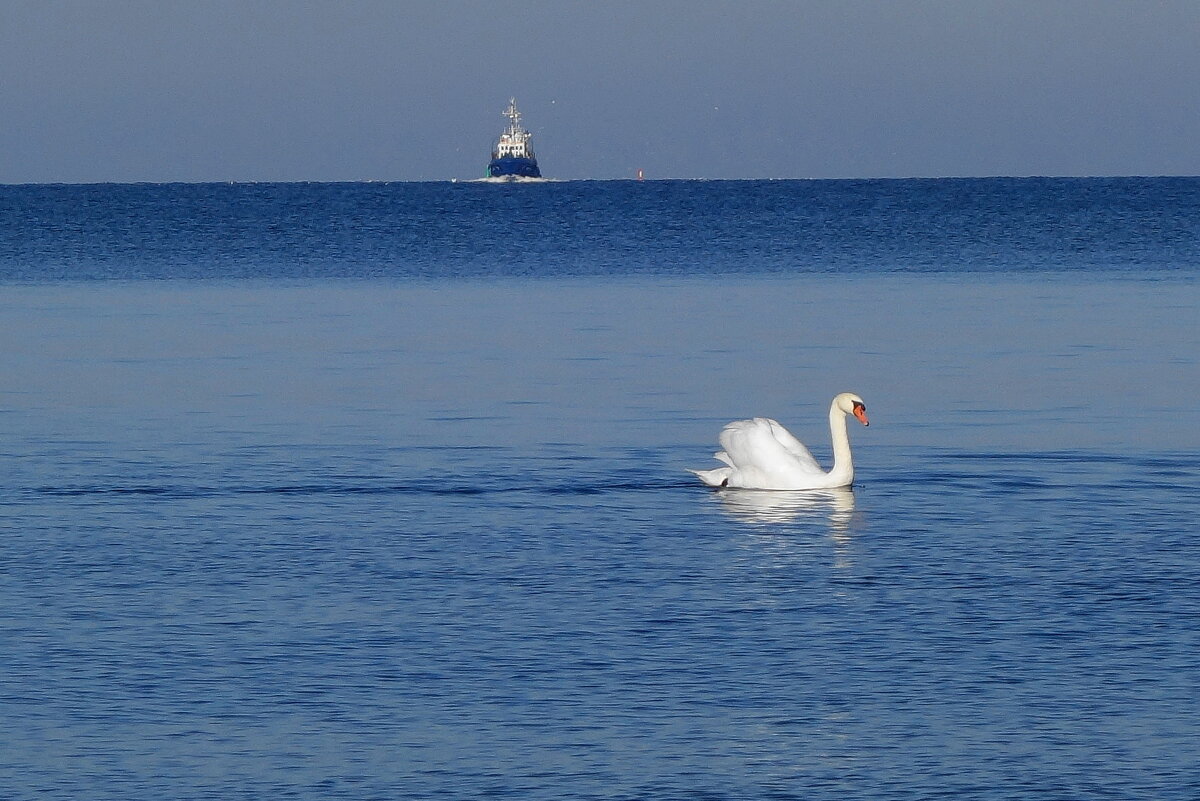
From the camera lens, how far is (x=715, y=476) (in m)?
18.3

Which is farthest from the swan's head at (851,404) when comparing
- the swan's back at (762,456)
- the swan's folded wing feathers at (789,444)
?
the swan's back at (762,456)

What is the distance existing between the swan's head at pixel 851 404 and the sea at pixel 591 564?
3.06 ft

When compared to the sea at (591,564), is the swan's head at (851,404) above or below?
above

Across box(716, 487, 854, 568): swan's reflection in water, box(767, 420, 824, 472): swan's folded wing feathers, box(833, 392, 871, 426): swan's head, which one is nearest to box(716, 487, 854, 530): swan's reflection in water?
box(716, 487, 854, 568): swan's reflection in water

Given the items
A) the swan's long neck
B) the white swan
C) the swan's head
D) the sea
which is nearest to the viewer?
the sea

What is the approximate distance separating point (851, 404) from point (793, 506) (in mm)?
1908

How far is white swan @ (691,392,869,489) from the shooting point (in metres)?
18.3

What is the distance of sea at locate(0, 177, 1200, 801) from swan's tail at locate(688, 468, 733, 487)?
0.25m

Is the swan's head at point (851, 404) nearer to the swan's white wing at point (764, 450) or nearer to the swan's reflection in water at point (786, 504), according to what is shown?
the swan's white wing at point (764, 450)

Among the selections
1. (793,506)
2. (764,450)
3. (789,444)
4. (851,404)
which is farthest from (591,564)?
(851,404)

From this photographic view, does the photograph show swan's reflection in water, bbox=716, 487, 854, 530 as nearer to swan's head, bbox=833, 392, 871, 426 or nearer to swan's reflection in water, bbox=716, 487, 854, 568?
swan's reflection in water, bbox=716, 487, 854, 568

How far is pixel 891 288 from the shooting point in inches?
1769

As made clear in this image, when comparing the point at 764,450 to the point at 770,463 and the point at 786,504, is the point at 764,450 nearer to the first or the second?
the point at 770,463

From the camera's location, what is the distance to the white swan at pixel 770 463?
18.3 metres
